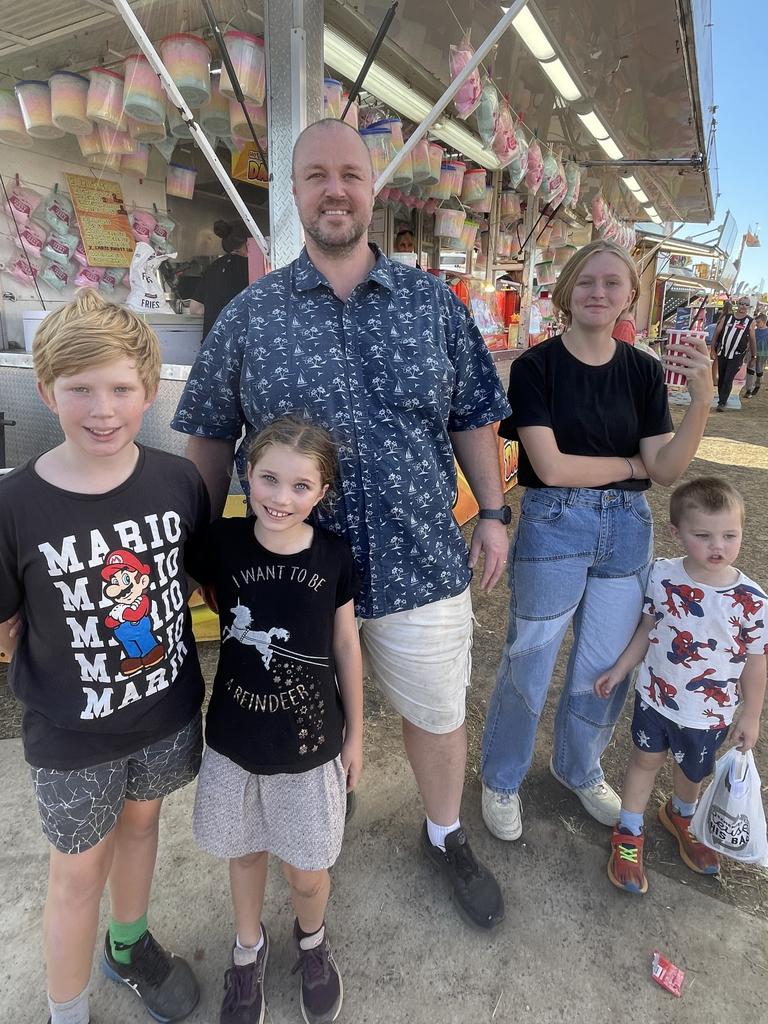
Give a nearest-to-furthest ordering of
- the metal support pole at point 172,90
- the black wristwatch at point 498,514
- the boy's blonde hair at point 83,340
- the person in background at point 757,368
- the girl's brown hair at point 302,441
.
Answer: the boy's blonde hair at point 83,340, the girl's brown hair at point 302,441, the black wristwatch at point 498,514, the metal support pole at point 172,90, the person in background at point 757,368

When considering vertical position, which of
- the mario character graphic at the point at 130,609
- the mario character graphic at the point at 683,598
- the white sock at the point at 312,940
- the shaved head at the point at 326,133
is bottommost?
the white sock at the point at 312,940

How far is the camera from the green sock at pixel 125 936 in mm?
1467

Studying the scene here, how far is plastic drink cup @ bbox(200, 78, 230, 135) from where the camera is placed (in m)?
3.04

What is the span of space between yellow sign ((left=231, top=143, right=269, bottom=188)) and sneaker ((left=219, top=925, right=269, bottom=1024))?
3846 millimetres

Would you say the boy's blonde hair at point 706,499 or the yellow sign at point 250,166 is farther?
the yellow sign at point 250,166

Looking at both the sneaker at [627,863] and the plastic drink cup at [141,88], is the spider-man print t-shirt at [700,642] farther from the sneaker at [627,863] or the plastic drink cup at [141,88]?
the plastic drink cup at [141,88]

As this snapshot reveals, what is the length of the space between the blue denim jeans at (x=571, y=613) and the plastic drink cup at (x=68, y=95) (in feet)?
10.7

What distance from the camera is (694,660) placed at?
66.9 inches

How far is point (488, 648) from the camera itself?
126 inches

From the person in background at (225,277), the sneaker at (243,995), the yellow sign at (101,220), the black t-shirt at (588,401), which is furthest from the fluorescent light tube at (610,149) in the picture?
the sneaker at (243,995)

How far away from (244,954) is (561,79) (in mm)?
5316

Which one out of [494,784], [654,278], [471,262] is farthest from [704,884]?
[654,278]

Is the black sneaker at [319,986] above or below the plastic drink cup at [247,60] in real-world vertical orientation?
below

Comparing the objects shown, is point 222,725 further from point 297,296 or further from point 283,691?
point 297,296
